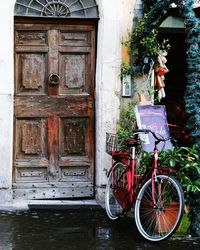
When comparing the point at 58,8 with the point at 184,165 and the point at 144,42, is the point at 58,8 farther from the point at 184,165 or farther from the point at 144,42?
the point at 184,165

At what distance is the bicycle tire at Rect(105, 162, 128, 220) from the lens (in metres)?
8.99

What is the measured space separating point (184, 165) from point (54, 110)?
2.93 meters

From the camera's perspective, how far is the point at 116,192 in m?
9.22

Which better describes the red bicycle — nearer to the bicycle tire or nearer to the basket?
the bicycle tire

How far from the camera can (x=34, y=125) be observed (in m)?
10.6

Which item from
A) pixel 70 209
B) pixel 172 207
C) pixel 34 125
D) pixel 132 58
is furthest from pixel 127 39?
pixel 172 207

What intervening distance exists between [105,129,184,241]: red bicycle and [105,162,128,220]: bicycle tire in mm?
12

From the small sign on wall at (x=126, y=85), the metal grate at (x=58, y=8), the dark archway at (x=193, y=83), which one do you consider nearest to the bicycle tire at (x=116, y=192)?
the dark archway at (x=193, y=83)

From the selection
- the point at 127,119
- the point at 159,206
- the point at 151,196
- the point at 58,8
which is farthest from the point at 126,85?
the point at 159,206

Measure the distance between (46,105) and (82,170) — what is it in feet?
3.73

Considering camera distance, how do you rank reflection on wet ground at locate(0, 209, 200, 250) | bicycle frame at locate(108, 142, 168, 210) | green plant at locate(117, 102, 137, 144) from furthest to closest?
1. green plant at locate(117, 102, 137, 144)
2. bicycle frame at locate(108, 142, 168, 210)
3. reflection on wet ground at locate(0, 209, 200, 250)

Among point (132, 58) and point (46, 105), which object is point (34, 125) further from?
point (132, 58)

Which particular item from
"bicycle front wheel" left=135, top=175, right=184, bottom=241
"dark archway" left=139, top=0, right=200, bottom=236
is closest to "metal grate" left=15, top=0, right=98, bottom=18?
"dark archway" left=139, top=0, right=200, bottom=236

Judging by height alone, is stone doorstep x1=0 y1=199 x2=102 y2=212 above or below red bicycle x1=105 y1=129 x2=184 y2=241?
below
